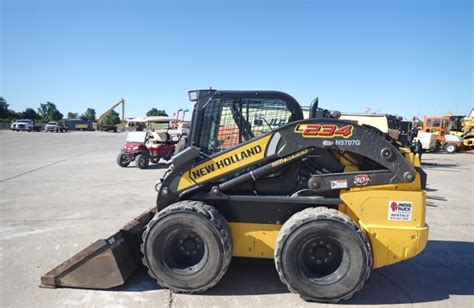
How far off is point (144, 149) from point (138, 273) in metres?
10.4

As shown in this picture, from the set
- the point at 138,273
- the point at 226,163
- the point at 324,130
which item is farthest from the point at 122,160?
the point at 324,130

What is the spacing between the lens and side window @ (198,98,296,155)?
4145 millimetres

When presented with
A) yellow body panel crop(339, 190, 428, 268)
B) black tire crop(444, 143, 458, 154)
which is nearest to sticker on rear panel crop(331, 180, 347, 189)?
yellow body panel crop(339, 190, 428, 268)

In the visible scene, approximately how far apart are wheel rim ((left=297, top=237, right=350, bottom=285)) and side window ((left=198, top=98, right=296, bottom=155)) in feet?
4.65

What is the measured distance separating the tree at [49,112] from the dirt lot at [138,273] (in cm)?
9828

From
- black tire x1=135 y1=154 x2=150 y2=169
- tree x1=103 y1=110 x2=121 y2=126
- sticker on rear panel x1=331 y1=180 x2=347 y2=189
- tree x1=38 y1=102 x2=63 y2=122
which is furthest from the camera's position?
tree x1=38 y1=102 x2=63 y2=122

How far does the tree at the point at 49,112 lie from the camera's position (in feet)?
316

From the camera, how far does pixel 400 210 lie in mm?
3666

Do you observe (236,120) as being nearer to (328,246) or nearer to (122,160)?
(328,246)

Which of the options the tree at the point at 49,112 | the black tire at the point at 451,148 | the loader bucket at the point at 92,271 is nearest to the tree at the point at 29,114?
the tree at the point at 49,112

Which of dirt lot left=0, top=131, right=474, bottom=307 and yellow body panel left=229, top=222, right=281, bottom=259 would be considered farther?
yellow body panel left=229, top=222, right=281, bottom=259

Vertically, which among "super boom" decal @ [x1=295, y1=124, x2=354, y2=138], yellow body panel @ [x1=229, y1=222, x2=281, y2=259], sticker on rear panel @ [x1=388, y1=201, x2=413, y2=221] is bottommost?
yellow body panel @ [x1=229, y1=222, x2=281, y2=259]

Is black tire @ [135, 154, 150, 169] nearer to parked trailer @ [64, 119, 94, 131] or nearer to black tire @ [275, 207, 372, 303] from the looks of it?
black tire @ [275, 207, 372, 303]

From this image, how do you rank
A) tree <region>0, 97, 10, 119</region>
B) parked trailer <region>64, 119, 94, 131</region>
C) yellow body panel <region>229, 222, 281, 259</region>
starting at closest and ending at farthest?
yellow body panel <region>229, 222, 281, 259</region> < parked trailer <region>64, 119, 94, 131</region> < tree <region>0, 97, 10, 119</region>
